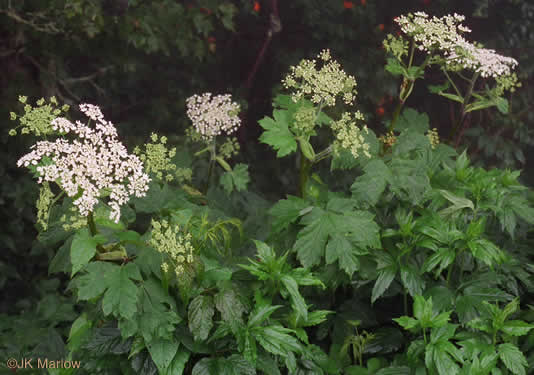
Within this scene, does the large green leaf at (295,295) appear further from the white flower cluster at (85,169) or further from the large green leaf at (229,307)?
the white flower cluster at (85,169)

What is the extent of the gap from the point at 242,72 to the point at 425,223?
2.84 metres

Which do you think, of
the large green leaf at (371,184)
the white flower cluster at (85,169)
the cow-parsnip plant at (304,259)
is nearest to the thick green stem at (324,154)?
the cow-parsnip plant at (304,259)

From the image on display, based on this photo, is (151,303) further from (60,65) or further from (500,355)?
(60,65)

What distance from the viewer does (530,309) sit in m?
2.31

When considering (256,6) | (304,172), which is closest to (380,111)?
(256,6)

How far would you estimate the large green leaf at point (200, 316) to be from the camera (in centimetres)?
184

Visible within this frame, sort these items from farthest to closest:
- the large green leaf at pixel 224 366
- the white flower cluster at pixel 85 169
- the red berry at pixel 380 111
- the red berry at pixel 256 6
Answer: the red berry at pixel 380 111 → the red berry at pixel 256 6 → the large green leaf at pixel 224 366 → the white flower cluster at pixel 85 169

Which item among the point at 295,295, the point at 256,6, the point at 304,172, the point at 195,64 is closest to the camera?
the point at 295,295

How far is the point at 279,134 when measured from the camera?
2273 millimetres

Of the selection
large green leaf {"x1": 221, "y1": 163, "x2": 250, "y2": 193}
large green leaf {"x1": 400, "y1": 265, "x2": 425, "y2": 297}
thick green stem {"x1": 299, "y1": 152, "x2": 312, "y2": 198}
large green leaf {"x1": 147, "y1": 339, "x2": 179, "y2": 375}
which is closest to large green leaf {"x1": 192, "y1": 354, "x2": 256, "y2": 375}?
large green leaf {"x1": 147, "y1": 339, "x2": 179, "y2": 375}

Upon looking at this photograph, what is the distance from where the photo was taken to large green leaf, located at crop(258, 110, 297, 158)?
221 cm

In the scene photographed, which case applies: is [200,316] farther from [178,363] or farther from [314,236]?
[314,236]

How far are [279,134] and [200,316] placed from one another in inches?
31.2

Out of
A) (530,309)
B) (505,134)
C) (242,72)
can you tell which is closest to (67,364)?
(530,309)
